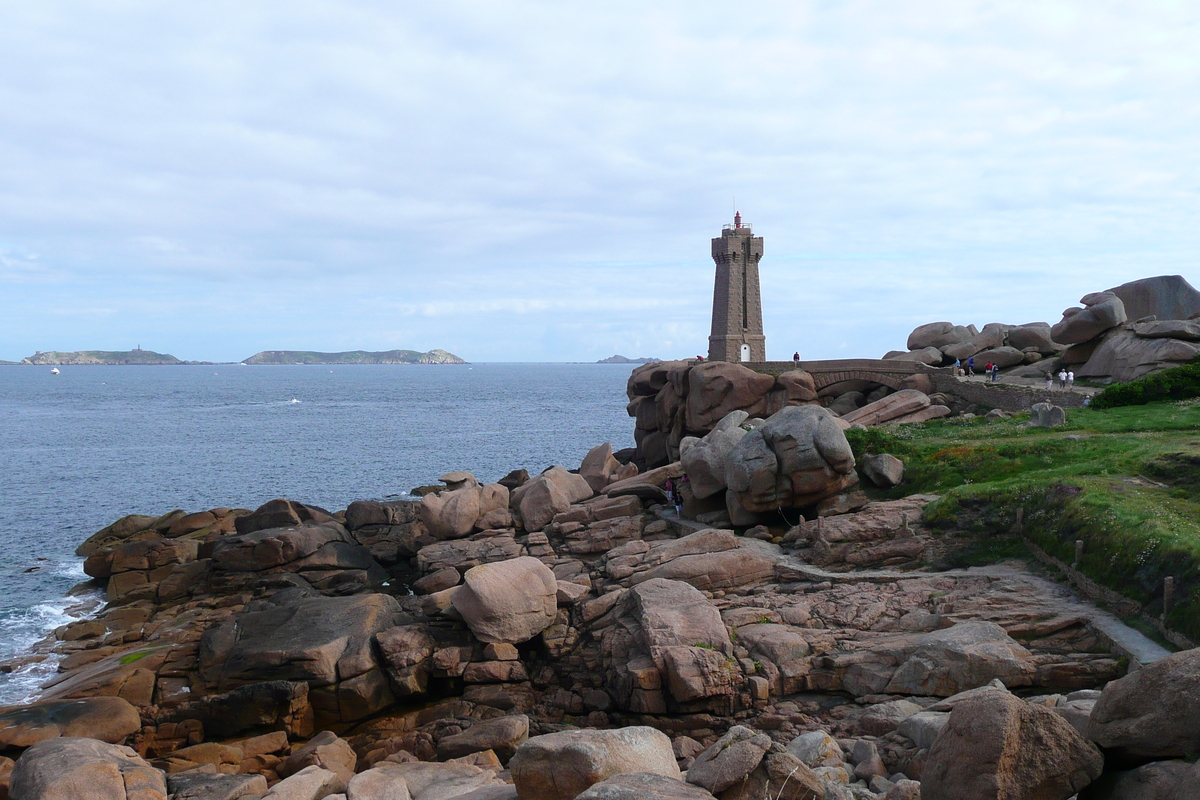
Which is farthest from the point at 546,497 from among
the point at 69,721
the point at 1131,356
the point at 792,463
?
the point at 1131,356

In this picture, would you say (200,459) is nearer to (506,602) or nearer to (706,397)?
(706,397)

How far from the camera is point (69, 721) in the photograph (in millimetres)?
19312

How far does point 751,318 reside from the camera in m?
60.7

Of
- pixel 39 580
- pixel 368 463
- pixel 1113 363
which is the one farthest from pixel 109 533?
pixel 1113 363

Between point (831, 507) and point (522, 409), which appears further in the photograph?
point (522, 409)

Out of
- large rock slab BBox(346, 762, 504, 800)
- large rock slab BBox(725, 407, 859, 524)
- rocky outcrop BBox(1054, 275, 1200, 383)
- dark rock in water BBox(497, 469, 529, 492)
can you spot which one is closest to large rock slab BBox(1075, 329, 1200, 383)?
rocky outcrop BBox(1054, 275, 1200, 383)

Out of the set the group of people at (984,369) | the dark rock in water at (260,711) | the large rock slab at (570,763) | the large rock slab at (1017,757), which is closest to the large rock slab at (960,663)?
the large rock slab at (1017,757)

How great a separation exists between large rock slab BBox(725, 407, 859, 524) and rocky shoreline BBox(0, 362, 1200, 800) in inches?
3.5

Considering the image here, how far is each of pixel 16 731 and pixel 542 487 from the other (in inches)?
760

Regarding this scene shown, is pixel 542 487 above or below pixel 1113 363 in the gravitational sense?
below

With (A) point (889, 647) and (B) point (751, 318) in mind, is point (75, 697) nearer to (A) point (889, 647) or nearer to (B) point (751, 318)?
(A) point (889, 647)

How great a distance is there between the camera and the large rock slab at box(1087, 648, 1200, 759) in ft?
28.9

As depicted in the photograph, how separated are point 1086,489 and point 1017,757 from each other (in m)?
14.1

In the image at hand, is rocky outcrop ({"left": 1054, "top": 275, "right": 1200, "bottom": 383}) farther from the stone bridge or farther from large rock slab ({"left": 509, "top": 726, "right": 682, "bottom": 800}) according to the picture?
large rock slab ({"left": 509, "top": 726, "right": 682, "bottom": 800})
